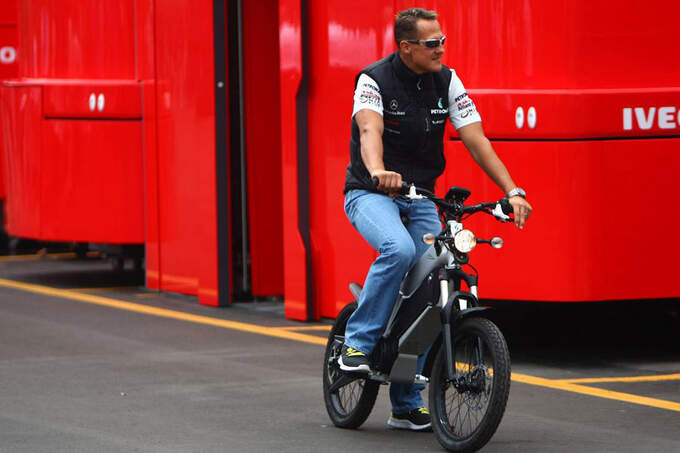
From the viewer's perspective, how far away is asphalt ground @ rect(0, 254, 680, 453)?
6820 millimetres

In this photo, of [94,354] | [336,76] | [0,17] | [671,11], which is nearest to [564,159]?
[671,11]

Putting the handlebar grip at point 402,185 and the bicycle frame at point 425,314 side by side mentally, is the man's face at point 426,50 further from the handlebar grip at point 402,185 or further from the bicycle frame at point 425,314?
the bicycle frame at point 425,314

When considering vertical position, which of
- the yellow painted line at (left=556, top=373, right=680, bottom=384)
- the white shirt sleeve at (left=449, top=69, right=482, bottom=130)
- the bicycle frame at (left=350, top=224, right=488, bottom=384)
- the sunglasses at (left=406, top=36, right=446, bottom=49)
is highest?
the sunglasses at (left=406, top=36, right=446, bottom=49)

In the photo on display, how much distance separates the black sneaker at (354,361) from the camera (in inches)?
266

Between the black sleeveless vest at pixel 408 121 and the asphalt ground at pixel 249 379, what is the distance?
1.18m

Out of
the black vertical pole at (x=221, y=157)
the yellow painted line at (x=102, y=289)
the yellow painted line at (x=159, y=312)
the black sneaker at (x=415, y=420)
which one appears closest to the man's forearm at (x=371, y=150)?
the black sneaker at (x=415, y=420)

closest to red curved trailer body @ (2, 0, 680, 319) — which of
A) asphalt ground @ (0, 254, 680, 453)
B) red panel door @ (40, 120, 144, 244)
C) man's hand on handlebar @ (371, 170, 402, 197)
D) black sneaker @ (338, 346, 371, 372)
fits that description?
red panel door @ (40, 120, 144, 244)

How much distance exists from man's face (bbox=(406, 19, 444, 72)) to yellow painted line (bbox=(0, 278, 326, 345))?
354 cm

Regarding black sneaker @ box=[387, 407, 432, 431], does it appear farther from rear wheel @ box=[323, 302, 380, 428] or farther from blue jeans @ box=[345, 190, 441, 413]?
rear wheel @ box=[323, 302, 380, 428]

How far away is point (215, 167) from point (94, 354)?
2.69 m

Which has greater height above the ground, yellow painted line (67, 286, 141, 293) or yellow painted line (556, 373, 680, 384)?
yellow painted line (67, 286, 141, 293)

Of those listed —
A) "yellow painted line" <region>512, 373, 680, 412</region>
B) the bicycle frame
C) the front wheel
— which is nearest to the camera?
the front wheel

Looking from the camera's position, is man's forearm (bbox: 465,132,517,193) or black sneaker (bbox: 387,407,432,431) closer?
man's forearm (bbox: 465,132,517,193)

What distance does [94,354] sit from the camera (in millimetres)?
9461
